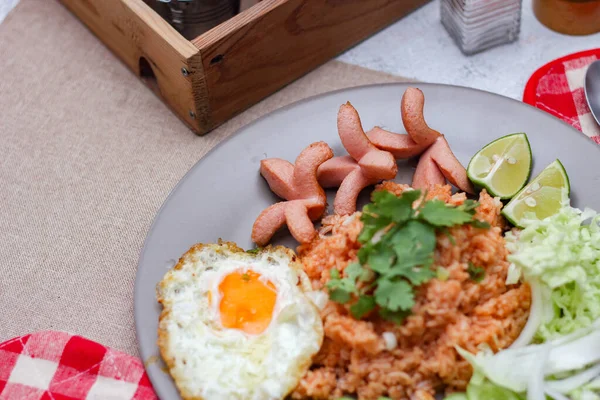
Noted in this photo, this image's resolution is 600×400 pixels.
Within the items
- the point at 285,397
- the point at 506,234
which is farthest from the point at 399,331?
the point at 506,234

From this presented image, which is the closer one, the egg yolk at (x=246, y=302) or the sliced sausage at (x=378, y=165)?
the egg yolk at (x=246, y=302)

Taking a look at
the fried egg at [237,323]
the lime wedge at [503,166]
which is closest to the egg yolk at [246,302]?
the fried egg at [237,323]

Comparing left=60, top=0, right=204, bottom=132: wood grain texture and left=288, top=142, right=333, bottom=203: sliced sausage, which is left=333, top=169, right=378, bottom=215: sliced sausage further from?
left=60, top=0, right=204, bottom=132: wood grain texture

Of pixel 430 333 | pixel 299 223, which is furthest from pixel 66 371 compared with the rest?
pixel 430 333

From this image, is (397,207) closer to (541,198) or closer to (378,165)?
(378,165)

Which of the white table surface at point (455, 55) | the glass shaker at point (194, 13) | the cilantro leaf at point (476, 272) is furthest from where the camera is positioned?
the white table surface at point (455, 55)

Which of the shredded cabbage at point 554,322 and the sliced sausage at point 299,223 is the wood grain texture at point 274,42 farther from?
the shredded cabbage at point 554,322
